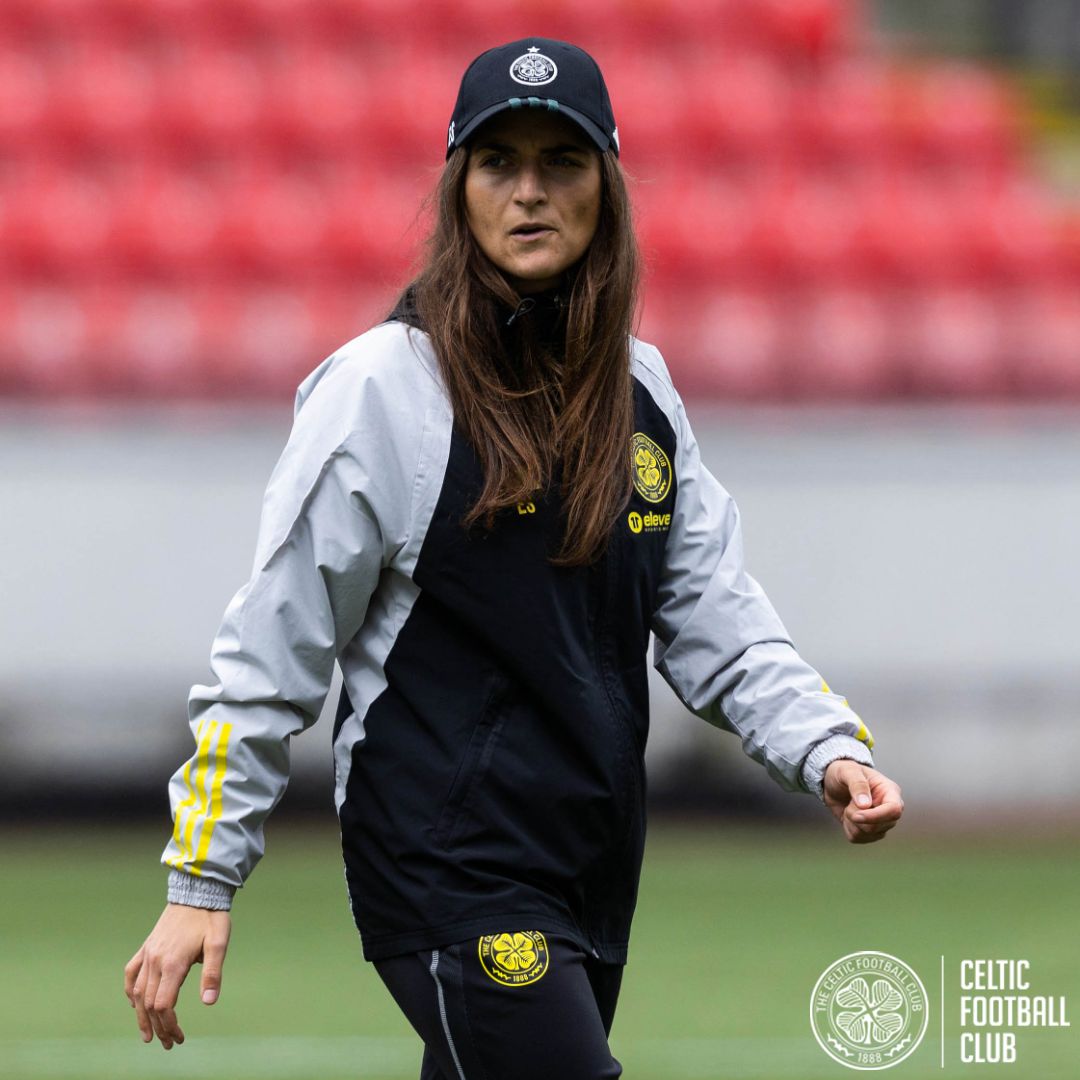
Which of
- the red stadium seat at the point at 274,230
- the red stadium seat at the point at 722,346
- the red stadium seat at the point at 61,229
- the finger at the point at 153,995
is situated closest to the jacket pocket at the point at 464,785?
the finger at the point at 153,995

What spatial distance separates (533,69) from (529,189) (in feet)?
0.48

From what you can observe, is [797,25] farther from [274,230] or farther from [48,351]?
[48,351]

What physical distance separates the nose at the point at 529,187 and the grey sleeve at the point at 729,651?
14.4 inches

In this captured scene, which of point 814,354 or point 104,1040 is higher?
point 814,354

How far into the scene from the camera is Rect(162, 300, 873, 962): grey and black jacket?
7.80 feet

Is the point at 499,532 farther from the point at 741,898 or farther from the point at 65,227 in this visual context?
the point at 65,227

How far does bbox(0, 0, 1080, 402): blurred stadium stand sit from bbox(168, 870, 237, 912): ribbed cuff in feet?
19.1

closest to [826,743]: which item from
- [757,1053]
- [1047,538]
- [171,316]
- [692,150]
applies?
[757,1053]

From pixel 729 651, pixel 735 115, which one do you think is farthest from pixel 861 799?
pixel 735 115

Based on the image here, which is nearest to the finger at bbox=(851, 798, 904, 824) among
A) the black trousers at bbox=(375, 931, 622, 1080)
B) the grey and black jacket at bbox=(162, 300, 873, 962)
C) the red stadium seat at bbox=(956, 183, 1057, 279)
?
the grey and black jacket at bbox=(162, 300, 873, 962)

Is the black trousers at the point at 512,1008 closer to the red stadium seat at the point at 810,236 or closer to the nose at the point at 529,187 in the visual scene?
the nose at the point at 529,187

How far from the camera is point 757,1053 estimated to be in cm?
496

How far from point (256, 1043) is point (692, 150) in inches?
221

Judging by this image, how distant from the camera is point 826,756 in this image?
2.56 meters
